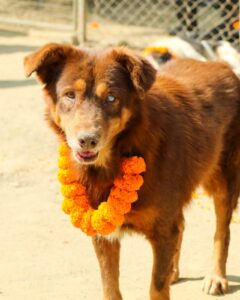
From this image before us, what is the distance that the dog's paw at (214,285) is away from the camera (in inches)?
196

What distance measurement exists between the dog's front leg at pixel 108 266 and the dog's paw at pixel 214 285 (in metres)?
0.77

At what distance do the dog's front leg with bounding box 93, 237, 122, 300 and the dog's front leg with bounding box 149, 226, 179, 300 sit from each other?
26 cm

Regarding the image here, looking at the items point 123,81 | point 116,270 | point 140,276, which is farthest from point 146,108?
point 140,276

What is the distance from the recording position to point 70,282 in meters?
4.96

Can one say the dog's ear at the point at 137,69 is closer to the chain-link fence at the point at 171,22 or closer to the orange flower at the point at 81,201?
the orange flower at the point at 81,201

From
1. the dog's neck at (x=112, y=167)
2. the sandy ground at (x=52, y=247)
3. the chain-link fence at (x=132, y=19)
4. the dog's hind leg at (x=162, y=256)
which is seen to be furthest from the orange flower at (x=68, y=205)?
the chain-link fence at (x=132, y=19)

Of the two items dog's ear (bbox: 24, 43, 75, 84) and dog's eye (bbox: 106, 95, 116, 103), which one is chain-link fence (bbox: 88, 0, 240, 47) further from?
dog's eye (bbox: 106, 95, 116, 103)

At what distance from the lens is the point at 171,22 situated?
44.3 feet

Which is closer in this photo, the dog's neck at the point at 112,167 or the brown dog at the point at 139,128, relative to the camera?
the brown dog at the point at 139,128

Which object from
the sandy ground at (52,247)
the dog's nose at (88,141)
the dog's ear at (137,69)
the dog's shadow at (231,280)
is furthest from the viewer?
the dog's shadow at (231,280)

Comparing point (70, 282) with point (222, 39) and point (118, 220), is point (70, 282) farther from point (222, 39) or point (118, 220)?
point (222, 39)

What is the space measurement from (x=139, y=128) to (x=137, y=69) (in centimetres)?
36

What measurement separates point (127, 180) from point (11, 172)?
9.93ft

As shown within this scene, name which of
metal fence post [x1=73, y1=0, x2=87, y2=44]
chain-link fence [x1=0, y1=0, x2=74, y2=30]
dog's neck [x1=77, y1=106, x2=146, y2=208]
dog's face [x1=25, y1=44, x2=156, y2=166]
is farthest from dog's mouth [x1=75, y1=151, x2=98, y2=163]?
chain-link fence [x1=0, y1=0, x2=74, y2=30]
